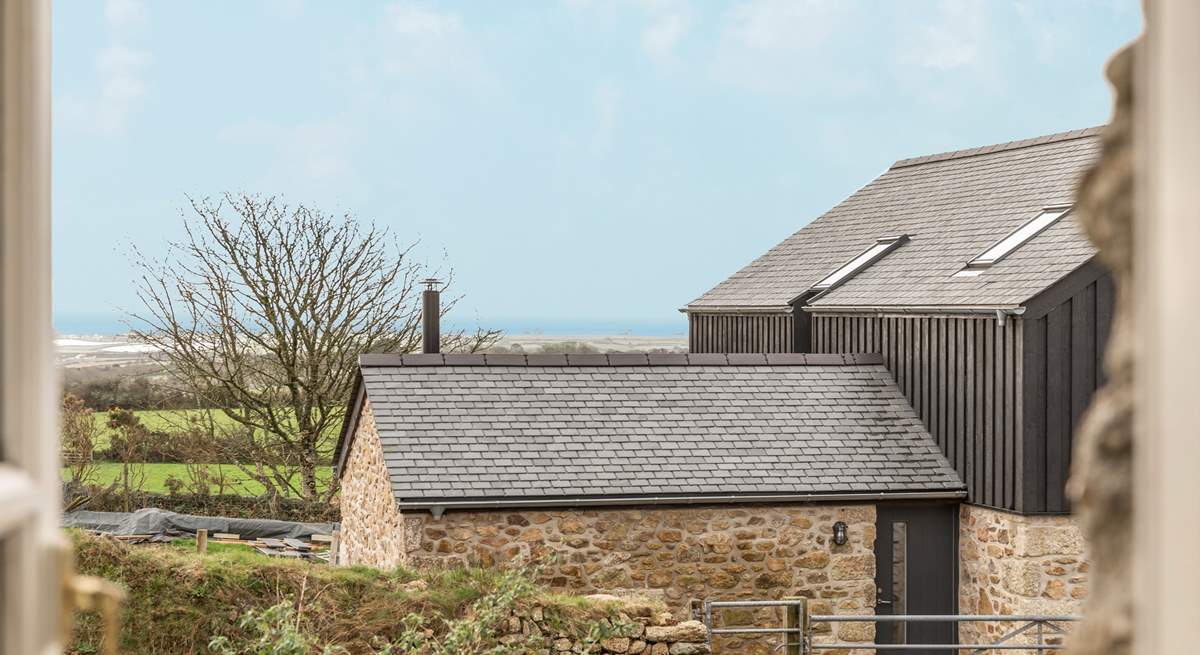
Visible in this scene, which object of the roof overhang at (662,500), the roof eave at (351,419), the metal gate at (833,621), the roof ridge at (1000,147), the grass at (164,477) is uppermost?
the roof ridge at (1000,147)

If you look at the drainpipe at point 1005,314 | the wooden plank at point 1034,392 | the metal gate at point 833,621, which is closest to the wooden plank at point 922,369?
the drainpipe at point 1005,314

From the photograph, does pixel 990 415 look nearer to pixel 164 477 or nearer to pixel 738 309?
pixel 738 309

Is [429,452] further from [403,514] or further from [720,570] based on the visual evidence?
[720,570]

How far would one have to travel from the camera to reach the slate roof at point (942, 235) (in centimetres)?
1459

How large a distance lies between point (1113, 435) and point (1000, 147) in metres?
19.5

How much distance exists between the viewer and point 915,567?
1393cm

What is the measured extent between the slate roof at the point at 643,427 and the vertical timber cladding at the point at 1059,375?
111 centimetres

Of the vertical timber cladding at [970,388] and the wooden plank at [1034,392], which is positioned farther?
the vertical timber cladding at [970,388]

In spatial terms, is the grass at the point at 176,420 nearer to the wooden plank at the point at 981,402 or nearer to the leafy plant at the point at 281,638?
the wooden plank at the point at 981,402

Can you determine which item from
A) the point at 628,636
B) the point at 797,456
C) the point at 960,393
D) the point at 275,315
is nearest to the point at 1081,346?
the point at 960,393

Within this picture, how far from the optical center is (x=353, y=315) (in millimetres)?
24375

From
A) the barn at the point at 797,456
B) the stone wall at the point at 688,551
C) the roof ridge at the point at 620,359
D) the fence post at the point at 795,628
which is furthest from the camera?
the roof ridge at the point at 620,359

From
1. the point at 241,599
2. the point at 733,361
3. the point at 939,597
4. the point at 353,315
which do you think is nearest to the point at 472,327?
the point at 353,315

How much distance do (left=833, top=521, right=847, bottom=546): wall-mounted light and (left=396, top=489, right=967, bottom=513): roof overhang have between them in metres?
0.25
